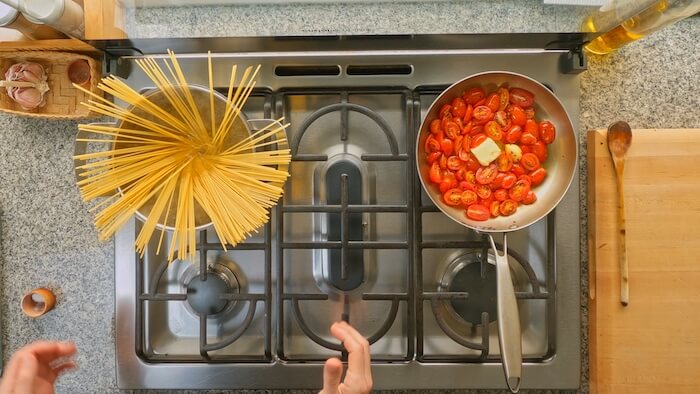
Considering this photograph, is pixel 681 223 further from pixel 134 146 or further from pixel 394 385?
pixel 134 146

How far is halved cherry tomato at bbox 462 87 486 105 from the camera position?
1.92ft

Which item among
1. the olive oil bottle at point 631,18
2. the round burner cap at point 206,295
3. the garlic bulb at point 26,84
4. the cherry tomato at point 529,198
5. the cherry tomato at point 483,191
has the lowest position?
the round burner cap at point 206,295

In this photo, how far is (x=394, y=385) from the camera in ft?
2.08

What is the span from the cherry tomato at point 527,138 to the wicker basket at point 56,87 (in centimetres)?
56

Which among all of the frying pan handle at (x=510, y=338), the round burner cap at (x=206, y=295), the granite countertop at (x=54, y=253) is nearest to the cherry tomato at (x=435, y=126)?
the frying pan handle at (x=510, y=338)

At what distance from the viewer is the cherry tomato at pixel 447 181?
1.91 feet

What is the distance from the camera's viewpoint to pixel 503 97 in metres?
0.59

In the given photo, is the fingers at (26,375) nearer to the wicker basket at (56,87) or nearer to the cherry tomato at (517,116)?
the wicker basket at (56,87)

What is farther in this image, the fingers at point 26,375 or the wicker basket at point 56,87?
the wicker basket at point 56,87

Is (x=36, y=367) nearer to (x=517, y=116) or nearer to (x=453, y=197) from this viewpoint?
(x=453, y=197)

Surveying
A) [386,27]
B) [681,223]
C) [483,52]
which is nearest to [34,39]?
[386,27]

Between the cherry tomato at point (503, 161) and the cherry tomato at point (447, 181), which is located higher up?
the cherry tomato at point (503, 161)

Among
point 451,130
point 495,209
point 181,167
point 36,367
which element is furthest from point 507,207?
point 36,367

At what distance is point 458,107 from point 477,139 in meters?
0.05
